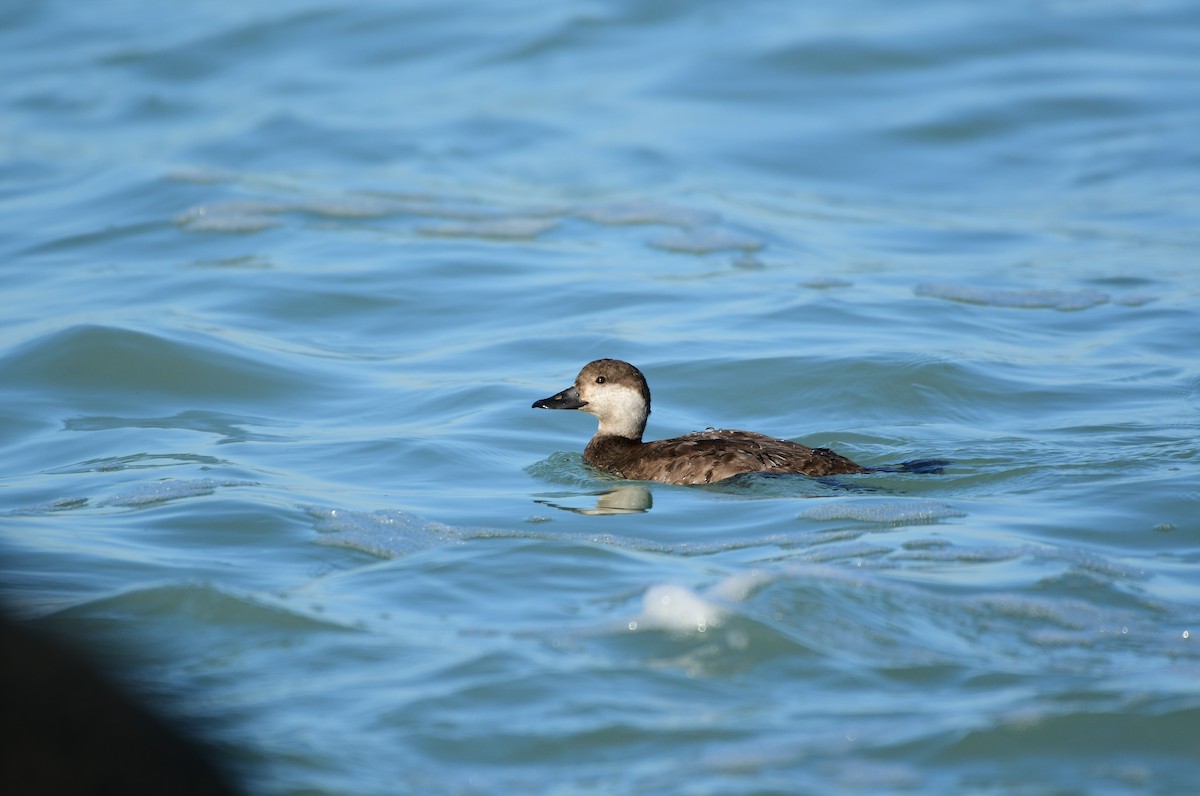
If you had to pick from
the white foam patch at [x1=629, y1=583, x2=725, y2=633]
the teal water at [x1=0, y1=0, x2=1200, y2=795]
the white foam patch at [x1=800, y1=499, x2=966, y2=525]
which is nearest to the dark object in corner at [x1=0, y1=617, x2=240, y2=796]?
the teal water at [x1=0, y1=0, x2=1200, y2=795]

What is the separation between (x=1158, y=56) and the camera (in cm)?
2033

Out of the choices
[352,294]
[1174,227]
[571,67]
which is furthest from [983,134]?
[352,294]

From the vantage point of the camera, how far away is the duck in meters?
8.30

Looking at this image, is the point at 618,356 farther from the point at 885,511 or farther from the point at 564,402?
the point at 885,511

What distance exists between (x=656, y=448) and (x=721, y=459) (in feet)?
1.89

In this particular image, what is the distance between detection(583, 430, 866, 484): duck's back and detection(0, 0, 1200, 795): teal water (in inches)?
4.8

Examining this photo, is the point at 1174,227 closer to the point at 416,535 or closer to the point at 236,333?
the point at 236,333

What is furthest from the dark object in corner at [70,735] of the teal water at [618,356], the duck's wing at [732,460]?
the duck's wing at [732,460]

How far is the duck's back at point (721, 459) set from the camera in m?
8.29

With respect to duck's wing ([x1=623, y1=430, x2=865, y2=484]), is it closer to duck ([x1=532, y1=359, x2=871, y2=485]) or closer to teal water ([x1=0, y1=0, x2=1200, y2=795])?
duck ([x1=532, y1=359, x2=871, y2=485])

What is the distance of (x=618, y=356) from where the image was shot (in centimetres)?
1139

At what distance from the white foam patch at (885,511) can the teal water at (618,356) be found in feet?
0.15

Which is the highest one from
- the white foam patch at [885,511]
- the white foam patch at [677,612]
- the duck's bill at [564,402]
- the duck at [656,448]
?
the duck's bill at [564,402]

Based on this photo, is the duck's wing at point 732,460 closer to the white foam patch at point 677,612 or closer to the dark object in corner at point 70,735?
the white foam patch at point 677,612
